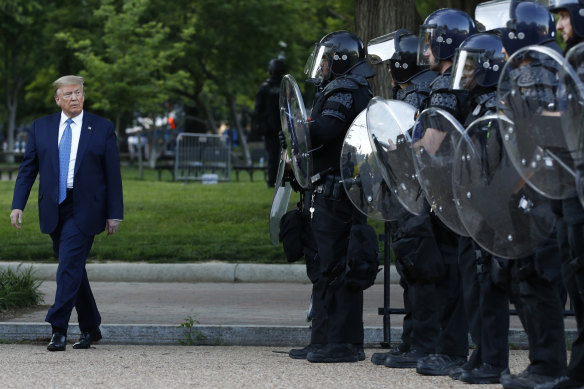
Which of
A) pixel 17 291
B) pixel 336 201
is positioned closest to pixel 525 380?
pixel 336 201

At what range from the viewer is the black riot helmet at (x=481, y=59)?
5.67 metres

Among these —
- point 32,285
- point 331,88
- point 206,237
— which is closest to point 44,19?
point 206,237

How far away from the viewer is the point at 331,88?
22.2 feet

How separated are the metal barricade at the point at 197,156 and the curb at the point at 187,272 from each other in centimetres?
1254

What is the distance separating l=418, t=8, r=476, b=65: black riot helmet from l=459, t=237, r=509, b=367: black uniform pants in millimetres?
1055

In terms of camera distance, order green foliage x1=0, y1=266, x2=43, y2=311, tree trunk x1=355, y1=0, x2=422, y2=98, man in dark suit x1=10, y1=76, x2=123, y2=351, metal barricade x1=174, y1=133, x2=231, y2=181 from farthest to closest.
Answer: metal barricade x1=174, y1=133, x2=231, y2=181, tree trunk x1=355, y1=0, x2=422, y2=98, green foliage x1=0, y1=266, x2=43, y2=311, man in dark suit x1=10, y1=76, x2=123, y2=351

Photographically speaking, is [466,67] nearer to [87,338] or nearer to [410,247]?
[410,247]

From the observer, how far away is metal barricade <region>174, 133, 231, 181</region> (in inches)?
961

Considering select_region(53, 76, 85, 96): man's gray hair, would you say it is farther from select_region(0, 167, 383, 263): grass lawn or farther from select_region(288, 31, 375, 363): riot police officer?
select_region(0, 167, 383, 263): grass lawn

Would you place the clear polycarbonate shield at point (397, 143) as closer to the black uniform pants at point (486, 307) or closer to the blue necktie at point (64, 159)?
the black uniform pants at point (486, 307)

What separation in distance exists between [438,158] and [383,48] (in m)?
1.29

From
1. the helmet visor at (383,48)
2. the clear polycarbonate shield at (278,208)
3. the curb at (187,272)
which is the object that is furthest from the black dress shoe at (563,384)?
the curb at (187,272)

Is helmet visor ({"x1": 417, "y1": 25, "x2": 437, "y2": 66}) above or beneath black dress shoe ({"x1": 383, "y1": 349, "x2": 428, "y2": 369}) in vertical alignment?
above

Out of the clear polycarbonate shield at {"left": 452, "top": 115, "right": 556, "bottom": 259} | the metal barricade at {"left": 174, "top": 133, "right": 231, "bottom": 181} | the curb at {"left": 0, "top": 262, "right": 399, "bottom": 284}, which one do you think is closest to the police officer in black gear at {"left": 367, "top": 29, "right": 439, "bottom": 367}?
the clear polycarbonate shield at {"left": 452, "top": 115, "right": 556, "bottom": 259}
